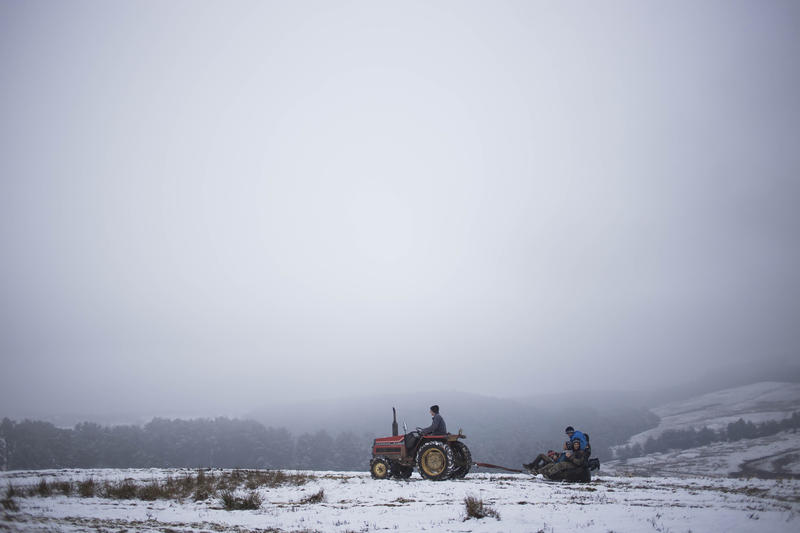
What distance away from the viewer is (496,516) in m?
6.17

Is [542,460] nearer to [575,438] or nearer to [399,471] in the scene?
[575,438]

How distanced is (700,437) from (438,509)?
13188cm

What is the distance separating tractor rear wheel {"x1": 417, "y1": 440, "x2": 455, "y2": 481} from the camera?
36.9 feet

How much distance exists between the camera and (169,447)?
7538cm

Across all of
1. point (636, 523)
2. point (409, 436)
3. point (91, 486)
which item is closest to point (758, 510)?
point (636, 523)

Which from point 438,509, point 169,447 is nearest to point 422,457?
point 438,509

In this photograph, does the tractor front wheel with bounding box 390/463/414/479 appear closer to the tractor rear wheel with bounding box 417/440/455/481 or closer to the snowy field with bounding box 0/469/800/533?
the tractor rear wheel with bounding box 417/440/455/481

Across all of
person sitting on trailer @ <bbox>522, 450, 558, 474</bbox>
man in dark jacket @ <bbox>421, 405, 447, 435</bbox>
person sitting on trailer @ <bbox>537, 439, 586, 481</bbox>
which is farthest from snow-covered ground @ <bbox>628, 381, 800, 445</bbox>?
man in dark jacket @ <bbox>421, 405, 447, 435</bbox>

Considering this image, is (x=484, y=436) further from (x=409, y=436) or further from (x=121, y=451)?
(x=409, y=436)

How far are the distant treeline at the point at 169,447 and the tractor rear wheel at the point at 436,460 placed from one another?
58904 millimetres

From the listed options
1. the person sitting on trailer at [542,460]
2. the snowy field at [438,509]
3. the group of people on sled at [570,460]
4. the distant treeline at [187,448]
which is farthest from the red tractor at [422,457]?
the distant treeline at [187,448]

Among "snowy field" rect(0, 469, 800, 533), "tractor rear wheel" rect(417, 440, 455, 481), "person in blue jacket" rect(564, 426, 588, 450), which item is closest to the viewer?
"snowy field" rect(0, 469, 800, 533)

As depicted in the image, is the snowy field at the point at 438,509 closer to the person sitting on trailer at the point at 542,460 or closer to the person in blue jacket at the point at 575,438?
the person in blue jacket at the point at 575,438

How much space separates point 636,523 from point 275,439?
8374cm
